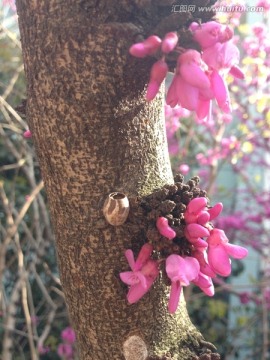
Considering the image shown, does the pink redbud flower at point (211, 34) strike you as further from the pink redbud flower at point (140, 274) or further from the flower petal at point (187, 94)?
the pink redbud flower at point (140, 274)

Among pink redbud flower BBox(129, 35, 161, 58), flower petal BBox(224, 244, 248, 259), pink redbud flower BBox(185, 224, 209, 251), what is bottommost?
flower petal BBox(224, 244, 248, 259)

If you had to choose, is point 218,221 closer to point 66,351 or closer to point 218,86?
point 66,351

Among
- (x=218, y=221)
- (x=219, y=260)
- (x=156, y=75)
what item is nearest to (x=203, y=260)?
(x=219, y=260)

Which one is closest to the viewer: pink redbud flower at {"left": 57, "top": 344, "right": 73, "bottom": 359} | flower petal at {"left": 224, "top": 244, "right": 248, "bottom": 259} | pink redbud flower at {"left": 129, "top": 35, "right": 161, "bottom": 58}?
pink redbud flower at {"left": 129, "top": 35, "right": 161, "bottom": 58}

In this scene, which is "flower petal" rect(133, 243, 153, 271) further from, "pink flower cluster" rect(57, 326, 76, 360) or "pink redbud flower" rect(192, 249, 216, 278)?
"pink flower cluster" rect(57, 326, 76, 360)

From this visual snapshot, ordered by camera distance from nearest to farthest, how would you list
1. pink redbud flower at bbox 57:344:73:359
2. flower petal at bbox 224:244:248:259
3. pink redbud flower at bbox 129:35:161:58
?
pink redbud flower at bbox 129:35:161:58
flower petal at bbox 224:244:248:259
pink redbud flower at bbox 57:344:73:359

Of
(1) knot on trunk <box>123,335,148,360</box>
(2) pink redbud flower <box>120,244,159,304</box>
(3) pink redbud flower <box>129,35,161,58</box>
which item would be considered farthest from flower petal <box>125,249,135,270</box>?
(3) pink redbud flower <box>129,35,161,58</box>

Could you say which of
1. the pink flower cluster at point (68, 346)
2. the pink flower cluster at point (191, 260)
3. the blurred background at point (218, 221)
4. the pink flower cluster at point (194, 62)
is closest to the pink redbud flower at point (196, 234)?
the pink flower cluster at point (191, 260)
